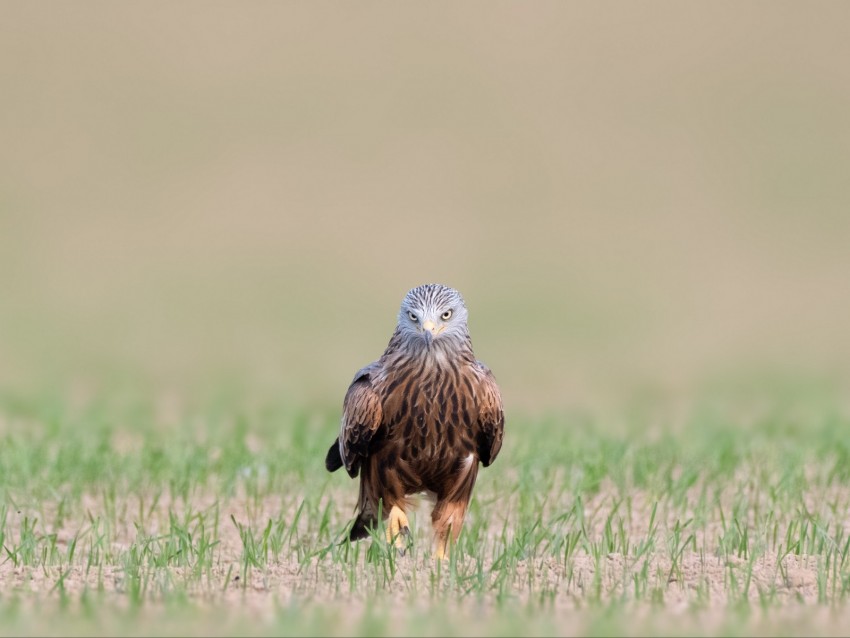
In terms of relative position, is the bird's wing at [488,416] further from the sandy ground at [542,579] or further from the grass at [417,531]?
the sandy ground at [542,579]

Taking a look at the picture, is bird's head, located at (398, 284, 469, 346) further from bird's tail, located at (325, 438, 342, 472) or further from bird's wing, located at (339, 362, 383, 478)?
bird's tail, located at (325, 438, 342, 472)

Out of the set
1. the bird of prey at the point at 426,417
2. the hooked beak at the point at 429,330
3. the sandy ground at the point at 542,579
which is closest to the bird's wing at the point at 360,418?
the bird of prey at the point at 426,417

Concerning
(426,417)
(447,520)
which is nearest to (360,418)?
(426,417)

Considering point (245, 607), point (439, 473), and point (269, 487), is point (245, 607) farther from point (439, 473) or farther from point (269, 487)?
point (269, 487)

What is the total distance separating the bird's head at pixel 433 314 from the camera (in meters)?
7.42

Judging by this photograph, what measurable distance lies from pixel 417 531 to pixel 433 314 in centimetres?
186

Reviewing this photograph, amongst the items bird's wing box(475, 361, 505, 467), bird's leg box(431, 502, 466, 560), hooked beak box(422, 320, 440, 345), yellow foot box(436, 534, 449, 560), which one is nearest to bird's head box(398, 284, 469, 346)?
hooked beak box(422, 320, 440, 345)

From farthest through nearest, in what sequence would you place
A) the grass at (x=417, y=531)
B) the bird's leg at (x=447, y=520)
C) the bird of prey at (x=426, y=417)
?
1. the bird's leg at (x=447, y=520)
2. the bird of prey at (x=426, y=417)
3. the grass at (x=417, y=531)

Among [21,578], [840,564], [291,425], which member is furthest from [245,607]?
[291,425]

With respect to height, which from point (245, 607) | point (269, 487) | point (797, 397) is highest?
point (797, 397)

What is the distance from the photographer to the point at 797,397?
15.6 meters

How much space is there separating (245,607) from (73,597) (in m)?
0.75

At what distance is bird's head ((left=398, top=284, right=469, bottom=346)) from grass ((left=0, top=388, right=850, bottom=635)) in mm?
1061

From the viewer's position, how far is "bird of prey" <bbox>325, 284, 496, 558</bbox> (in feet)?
24.7
